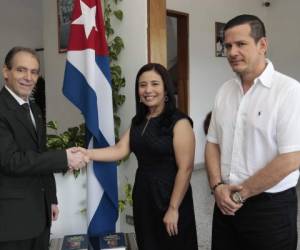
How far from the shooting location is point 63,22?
4129 millimetres

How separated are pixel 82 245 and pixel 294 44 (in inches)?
217

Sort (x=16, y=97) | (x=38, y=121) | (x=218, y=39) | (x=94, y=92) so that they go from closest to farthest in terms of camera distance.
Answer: (x=16, y=97), (x=38, y=121), (x=94, y=92), (x=218, y=39)

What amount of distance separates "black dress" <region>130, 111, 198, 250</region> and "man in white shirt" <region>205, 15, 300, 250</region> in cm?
30

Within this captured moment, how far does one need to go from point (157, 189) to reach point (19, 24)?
5.81 metres

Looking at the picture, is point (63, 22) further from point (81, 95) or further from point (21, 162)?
point (21, 162)

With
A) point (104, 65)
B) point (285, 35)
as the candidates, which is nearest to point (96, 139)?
point (104, 65)

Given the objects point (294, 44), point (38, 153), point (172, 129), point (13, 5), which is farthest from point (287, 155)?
point (13, 5)

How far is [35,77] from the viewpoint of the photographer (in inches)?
66.6

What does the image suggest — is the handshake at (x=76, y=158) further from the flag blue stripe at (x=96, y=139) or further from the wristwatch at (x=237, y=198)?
the wristwatch at (x=237, y=198)

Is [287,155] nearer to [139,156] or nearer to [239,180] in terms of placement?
[239,180]

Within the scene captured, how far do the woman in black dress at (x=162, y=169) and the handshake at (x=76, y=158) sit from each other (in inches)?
11.0

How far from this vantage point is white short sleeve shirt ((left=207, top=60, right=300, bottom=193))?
4.78ft

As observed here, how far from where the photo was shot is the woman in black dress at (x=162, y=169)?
188 centimetres

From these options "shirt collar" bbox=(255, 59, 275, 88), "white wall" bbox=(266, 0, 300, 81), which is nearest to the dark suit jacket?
"shirt collar" bbox=(255, 59, 275, 88)
